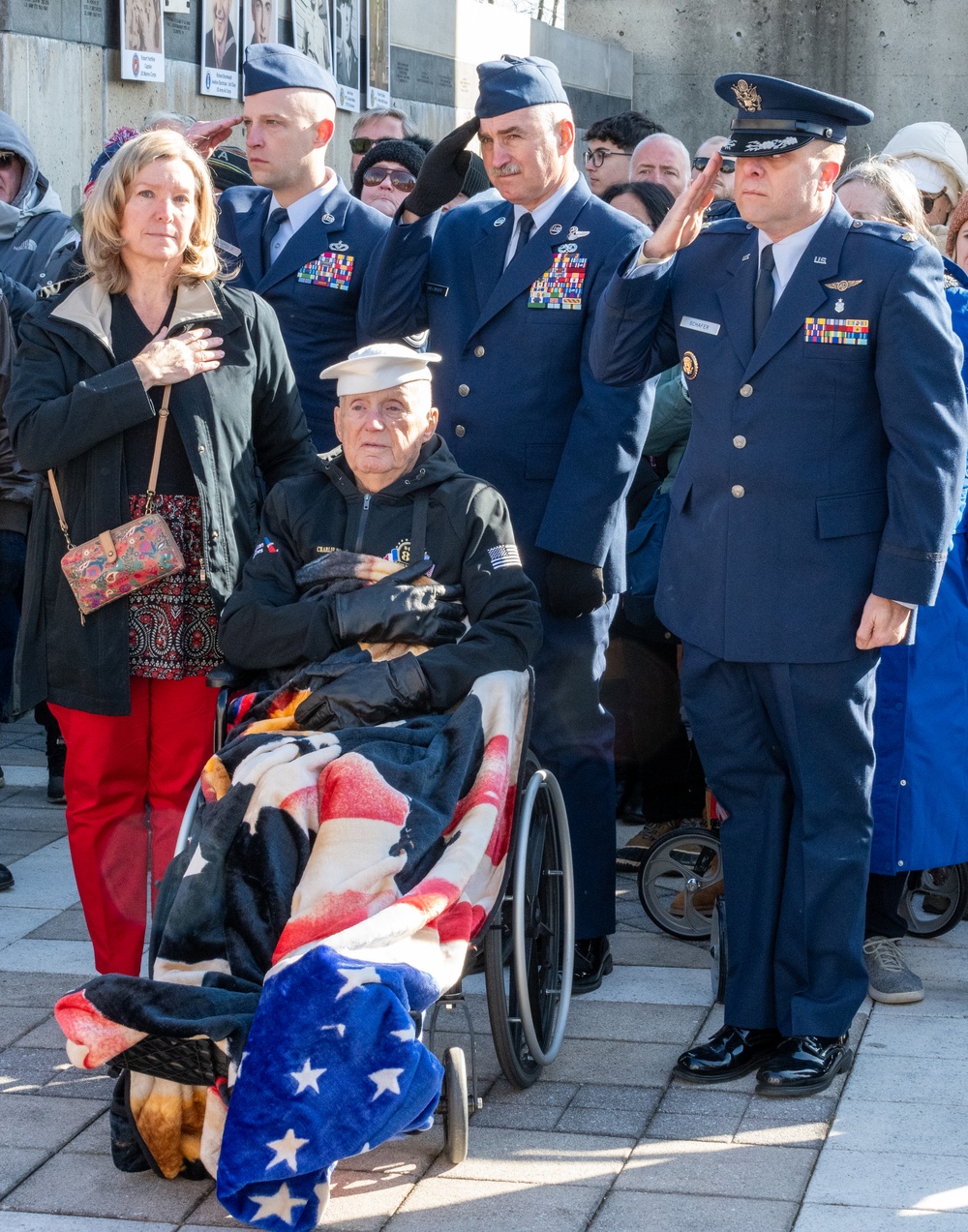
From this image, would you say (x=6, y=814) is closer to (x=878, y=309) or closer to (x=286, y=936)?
(x=286, y=936)

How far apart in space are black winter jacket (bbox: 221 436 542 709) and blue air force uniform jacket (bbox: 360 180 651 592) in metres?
0.30

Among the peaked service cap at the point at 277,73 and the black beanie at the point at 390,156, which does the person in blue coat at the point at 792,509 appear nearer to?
the peaked service cap at the point at 277,73

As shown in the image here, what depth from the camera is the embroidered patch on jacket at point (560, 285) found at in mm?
4117

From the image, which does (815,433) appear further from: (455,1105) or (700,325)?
(455,1105)

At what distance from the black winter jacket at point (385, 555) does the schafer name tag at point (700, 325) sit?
54 cm

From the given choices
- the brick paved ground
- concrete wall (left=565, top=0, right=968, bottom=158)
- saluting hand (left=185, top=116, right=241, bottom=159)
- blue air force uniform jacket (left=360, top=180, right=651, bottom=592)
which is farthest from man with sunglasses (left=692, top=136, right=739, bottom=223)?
concrete wall (left=565, top=0, right=968, bottom=158)

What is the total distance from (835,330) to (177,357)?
1.41 m

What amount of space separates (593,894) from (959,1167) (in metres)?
1.22

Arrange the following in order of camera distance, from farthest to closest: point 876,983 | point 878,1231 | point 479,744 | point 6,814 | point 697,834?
point 6,814
point 697,834
point 876,983
point 479,744
point 878,1231

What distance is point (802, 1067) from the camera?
3619mm

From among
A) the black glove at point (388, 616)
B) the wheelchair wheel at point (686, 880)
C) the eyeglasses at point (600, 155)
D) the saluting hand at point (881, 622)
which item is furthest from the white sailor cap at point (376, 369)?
the eyeglasses at point (600, 155)

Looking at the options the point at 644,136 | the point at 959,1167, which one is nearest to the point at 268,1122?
the point at 959,1167

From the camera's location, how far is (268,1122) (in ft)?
9.23

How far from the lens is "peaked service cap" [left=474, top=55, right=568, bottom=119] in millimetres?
4023
